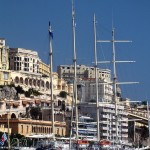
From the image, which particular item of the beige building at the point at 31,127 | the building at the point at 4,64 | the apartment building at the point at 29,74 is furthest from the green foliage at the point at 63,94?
the beige building at the point at 31,127

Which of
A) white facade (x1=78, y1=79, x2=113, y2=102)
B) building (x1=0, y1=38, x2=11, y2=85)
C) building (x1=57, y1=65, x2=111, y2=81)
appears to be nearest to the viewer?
building (x1=0, y1=38, x2=11, y2=85)

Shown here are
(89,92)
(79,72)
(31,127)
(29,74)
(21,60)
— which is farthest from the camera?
(79,72)

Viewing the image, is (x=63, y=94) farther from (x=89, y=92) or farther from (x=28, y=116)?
(x=28, y=116)

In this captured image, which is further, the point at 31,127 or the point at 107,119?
the point at 107,119

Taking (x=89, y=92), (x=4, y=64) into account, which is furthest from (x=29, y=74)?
(x=89, y=92)

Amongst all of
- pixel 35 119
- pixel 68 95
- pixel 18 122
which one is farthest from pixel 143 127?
pixel 18 122

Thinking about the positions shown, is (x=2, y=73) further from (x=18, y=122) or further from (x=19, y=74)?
(x=18, y=122)

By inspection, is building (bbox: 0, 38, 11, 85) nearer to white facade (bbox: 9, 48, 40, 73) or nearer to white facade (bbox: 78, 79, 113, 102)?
white facade (bbox: 9, 48, 40, 73)

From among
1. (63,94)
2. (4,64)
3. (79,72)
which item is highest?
(79,72)

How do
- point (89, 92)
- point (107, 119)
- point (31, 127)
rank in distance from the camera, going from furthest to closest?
point (89, 92) < point (107, 119) < point (31, 127)

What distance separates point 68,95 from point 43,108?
22.7 m

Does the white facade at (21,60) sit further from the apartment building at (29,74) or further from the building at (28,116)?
the building at (28,116)

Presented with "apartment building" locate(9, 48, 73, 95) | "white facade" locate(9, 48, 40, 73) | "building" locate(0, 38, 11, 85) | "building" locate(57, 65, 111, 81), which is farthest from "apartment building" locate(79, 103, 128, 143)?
"building" locate(57, 65, 111, 81)

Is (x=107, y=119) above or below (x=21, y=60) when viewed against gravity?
below
